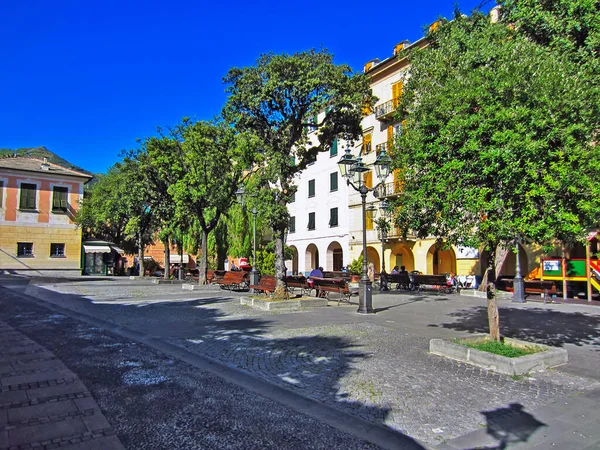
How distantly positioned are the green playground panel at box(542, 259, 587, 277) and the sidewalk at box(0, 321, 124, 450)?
1818 centimetres

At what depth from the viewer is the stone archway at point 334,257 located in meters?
34.9

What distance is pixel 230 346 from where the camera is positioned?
7484 mm

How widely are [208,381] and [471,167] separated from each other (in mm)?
4650

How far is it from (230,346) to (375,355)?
101 inches

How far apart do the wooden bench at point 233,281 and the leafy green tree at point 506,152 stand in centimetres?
1286

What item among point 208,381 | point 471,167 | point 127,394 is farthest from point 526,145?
point 127,394

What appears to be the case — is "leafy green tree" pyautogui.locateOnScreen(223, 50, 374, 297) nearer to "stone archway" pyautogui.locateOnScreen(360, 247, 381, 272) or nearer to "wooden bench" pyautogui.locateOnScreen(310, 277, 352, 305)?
"wooden bench" pyautogui.locateOnScreen(310, 277, 352, 305)

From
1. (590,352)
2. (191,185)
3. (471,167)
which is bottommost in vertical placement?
(590,352)

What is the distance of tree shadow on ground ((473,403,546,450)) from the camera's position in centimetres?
388

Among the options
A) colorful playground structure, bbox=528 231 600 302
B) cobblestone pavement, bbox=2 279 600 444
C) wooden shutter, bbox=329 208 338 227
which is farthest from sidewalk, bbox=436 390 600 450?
wooden shutter, bbox=329 208 338 227

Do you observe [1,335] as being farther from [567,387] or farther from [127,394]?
[567,387]

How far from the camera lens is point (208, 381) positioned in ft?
17.7

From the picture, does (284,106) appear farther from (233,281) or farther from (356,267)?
(356,267)

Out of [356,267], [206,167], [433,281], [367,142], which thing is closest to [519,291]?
[433,281]
